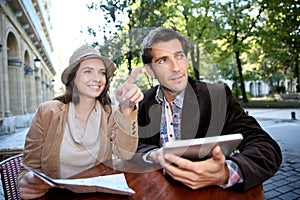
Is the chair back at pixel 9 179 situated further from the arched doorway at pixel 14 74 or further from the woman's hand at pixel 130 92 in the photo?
the arched doorway at pixel 14 74

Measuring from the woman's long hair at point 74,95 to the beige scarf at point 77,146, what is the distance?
0.12 meters

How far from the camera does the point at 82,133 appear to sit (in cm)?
184

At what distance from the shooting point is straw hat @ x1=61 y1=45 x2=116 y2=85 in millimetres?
1905

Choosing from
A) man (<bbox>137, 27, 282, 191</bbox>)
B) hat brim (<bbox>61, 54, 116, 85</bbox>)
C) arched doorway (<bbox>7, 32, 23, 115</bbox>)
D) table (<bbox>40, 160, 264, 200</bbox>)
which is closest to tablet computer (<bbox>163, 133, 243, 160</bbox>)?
man (<bbox>137, 27, 282, 191</bbox>)

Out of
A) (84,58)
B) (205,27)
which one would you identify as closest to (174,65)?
(84,58)

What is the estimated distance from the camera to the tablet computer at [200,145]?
103cm

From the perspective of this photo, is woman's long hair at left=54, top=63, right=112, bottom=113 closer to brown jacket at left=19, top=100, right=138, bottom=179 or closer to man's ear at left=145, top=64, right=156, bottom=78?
brown jacket at left=19, top=100, right=138, bottom=179

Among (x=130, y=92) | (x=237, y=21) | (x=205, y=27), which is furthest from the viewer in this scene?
(x=237, y=21)

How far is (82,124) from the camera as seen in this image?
1.92m

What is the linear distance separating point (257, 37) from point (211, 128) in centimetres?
1584

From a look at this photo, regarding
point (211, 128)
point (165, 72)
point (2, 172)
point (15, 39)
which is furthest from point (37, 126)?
point (15, 39)

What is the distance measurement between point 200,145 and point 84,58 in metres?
1.25

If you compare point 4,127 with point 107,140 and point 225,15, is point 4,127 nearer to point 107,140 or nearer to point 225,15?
point 107,140

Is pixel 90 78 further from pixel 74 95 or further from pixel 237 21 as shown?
pixel 237 21
